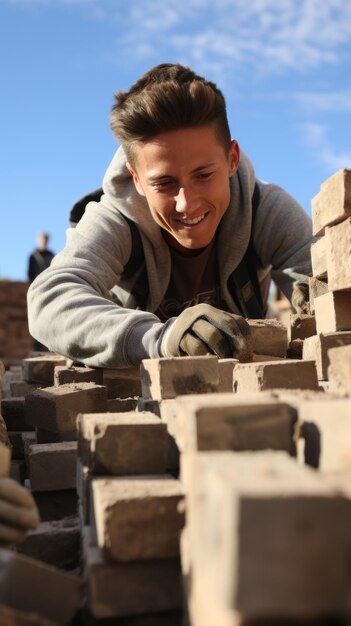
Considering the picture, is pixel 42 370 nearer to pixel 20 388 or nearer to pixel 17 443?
pixel 20 388

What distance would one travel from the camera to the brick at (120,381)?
4.15 m

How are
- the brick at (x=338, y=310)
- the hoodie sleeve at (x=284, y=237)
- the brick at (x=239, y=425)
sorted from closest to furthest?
the brick at (x=239, y=425) < the brick at (x=338, y=310) < the hoodie sleeve at (x=284, y=237)

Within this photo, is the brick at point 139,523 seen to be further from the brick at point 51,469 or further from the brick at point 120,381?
the brick at point 120,381

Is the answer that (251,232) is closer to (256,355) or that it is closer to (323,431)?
(256,355)

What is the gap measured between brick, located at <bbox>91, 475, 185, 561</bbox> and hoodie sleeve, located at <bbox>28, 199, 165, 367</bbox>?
1.81 meters

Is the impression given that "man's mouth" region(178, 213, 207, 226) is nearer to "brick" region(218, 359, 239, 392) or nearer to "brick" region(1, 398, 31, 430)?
"brick" region(218, 359, 239, 392)

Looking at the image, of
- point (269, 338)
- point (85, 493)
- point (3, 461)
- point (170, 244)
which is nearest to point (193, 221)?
point (170, 244)

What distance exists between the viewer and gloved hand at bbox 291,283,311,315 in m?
4.18

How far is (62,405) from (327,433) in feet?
6.13

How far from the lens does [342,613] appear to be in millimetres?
1212

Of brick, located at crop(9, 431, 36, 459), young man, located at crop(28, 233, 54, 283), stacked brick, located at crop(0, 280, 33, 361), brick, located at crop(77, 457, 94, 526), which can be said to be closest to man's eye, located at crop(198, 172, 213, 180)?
brick, located at crop(9, 431, 36, 459)

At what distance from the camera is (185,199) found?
4.00 meters

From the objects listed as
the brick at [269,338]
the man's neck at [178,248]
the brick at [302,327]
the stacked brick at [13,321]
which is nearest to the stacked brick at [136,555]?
the brick at [269,338]

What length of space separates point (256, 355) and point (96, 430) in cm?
169
